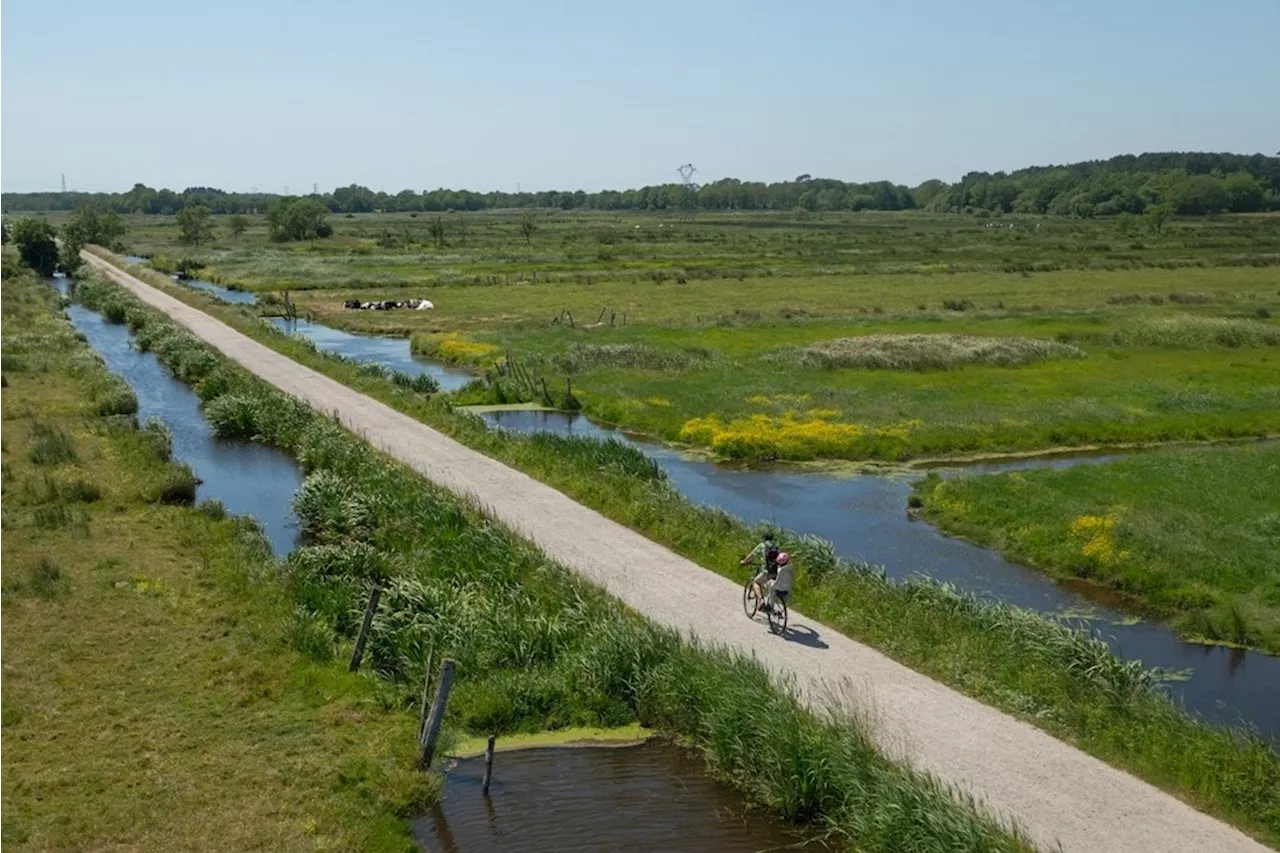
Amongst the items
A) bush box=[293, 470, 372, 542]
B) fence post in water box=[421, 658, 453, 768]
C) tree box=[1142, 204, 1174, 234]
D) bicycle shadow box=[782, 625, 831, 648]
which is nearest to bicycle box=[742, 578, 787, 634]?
bicycle shadow box=[782, 625, 831, 648]

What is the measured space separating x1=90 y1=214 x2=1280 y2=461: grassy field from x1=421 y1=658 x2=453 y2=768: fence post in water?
23.1 metres

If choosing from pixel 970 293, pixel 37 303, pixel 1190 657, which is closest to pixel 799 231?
pixel 970 293

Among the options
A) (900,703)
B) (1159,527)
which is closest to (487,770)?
(900,703)

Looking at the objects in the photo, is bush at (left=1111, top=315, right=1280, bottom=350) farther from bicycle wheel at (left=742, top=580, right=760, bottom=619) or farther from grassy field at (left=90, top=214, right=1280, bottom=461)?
bicycle wheel at (left=742, top=580, right=760, bottom=619)

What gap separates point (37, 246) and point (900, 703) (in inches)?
4316

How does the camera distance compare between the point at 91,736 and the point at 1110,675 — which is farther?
the point at 1110,675

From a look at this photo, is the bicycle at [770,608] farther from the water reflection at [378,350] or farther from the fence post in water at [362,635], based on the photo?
the water reflection at [378,350]

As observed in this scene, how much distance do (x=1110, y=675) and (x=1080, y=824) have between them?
4.58 metres

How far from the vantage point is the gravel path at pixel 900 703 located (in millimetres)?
13594

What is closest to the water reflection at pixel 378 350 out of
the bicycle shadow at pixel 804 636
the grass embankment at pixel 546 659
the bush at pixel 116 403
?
the bush at pixel 116 403

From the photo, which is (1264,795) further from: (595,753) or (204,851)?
(204,851)

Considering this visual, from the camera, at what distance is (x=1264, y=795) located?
14.2 meters

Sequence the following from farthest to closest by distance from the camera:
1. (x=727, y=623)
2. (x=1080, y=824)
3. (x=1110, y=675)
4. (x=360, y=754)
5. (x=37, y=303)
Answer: (x=37, y=303) < (x=727, y=623) < (x=1110, y=675) < (x=360, y=754) < (x=1080, y=824)

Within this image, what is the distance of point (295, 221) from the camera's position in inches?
6526
